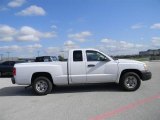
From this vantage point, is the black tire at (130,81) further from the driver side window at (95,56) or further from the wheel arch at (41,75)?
the wheel arch at (41,75)

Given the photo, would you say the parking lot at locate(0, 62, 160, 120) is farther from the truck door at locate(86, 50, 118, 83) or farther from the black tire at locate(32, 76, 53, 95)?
the truck door at locate(86, 50, 118, 83)

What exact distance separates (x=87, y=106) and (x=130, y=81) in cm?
348

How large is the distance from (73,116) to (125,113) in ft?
4.63

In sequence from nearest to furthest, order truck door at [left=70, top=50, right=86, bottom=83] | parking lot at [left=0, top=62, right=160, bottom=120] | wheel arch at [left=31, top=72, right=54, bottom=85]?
1. parking lot at [left=0, top=62, right=160, bottom=120]
2. truck door at [left=70, top=50, right=86, bottom=83]
3. wheel arch at [left=31, top=72, right=54, bottom=85]

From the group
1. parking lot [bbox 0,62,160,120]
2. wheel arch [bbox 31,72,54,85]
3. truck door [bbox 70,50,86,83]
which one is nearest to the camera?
parking lot [bbox 0,62,160,120]

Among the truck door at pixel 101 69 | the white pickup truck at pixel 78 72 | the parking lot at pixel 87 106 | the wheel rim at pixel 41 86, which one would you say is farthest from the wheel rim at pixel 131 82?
the wheel rim at pixel 41 86

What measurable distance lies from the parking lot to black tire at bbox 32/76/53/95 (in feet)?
0.86

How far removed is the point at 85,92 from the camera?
1066cm

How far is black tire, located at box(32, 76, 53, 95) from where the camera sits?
1064 cm

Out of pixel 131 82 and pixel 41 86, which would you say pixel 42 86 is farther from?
pixel 131 82

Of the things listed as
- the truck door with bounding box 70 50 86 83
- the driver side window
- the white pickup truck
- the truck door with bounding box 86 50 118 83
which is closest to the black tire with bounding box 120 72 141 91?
the white pickup truck

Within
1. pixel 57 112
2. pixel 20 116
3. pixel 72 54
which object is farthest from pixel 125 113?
pixel 72 54

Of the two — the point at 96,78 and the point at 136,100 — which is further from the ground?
the point at 96,78

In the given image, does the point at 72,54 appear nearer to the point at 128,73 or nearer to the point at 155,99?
the point at 128,73
